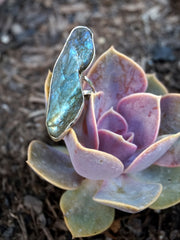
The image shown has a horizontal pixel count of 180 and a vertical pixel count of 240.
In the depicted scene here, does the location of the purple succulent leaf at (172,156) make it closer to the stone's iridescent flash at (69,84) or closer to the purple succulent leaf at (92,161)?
the purple succulent leaf at (92,161)

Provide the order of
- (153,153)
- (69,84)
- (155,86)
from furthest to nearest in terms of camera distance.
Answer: (155,86) → (153,153) → (69,84)

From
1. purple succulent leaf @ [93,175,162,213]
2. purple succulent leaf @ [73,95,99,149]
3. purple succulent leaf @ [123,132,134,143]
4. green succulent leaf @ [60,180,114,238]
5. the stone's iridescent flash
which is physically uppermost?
the stone's iridescent flash

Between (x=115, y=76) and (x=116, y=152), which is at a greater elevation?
(x=115, y=76)

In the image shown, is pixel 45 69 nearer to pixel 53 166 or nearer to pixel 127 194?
pixel 53 166

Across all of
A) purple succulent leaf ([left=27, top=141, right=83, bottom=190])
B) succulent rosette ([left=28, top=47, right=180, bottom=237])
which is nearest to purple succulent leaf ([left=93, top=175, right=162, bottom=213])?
succulent rosette ([left=28, top=47, right=180, bottom=237])

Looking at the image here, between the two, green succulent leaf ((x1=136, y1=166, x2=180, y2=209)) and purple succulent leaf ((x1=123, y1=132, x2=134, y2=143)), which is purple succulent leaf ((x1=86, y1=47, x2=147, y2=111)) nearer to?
purple succulent leaf ((x1=123, y1=132, x2=134, y2=143))

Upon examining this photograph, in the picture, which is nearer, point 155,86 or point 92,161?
point 92,161

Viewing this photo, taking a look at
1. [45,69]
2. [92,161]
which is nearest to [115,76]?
[92,161]
